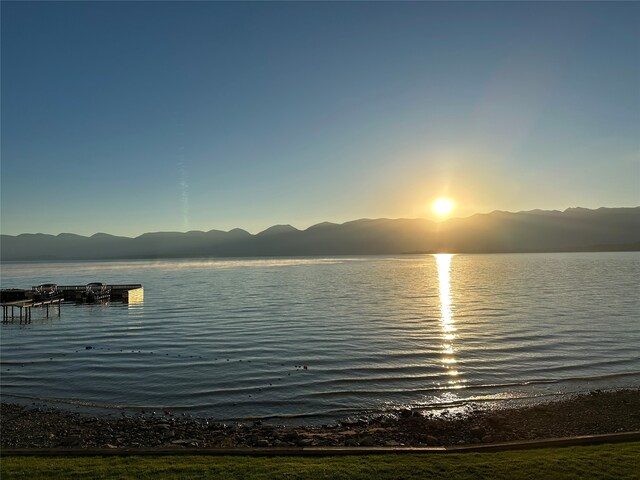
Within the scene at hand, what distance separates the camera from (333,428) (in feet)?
51.0

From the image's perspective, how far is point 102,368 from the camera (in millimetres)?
25078

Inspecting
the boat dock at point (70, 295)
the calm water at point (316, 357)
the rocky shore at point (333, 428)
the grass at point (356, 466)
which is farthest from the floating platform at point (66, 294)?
the grass at point (356, 466)

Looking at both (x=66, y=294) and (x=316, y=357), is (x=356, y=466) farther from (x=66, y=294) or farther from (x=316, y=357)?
(x=66, y=294)

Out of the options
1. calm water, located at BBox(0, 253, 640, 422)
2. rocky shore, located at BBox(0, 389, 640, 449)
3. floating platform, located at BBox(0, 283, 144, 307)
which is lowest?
calm water, located at BBox(0, 253, 640, 422)

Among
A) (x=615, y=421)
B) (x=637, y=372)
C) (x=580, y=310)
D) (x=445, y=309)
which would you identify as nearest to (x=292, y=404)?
(x=615, y=421)

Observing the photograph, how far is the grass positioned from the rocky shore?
3116mm

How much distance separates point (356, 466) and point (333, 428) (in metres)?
5.68

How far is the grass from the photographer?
9.56 metres

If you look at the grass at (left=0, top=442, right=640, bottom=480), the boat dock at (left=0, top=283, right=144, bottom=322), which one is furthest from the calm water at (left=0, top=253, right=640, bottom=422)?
the boat dock at (left=0, top=283, right=144, bottom=322)

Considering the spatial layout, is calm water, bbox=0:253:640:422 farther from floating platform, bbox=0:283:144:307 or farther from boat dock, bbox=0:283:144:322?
floating platform, bbox=0:283:144:307

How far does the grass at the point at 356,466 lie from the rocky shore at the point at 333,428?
3116 mm

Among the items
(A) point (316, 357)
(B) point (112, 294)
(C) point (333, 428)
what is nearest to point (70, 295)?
(B) point (112, 294)

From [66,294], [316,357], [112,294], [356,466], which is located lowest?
[316,357]

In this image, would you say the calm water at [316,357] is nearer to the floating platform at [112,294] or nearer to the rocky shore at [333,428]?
the rocky shore at [333,428]
